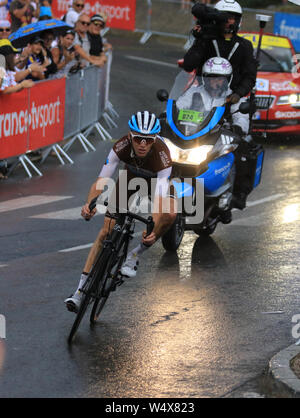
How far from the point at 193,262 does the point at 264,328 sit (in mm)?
2246

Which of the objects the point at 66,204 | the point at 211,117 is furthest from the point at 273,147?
the point at 211,117

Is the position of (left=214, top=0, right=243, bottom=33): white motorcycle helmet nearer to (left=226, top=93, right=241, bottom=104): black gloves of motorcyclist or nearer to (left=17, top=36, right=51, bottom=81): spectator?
(left=226, top=93, right=241, bottom=104): black gloves of motorcyclist

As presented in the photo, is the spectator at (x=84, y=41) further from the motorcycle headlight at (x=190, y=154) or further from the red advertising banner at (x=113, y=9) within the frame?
the red advertising banner at (x=113, y=9)

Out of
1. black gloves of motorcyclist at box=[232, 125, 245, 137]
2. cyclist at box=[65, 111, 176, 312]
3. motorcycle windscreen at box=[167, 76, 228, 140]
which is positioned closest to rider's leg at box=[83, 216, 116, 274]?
cyclist at box=[65, 111, 176, 312]

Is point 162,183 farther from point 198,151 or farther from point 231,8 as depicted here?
point 231,8

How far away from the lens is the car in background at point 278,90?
59.7ft

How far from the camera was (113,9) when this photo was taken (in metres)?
31.2

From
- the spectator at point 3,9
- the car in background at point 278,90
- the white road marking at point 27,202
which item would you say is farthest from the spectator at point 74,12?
the white road marking at point 27,202

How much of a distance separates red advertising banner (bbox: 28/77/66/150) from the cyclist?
268 inches

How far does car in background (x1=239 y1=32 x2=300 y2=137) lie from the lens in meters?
18.2

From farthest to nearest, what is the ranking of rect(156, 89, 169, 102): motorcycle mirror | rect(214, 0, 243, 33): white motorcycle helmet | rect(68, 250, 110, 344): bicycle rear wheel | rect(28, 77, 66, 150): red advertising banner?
rect(28, 77, 66, 150): red advertising banner
rect(214, 0, 243, 33): white motorcycle helmet
rect(156, 89, 169, 102): motorcycle mirror
rect(68, 250, 110, 344): bicycle rear wheel

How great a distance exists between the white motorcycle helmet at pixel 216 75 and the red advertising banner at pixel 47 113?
4351mm

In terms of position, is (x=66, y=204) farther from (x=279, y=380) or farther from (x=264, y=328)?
(x=279, y=380)

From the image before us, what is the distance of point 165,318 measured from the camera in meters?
8.48
